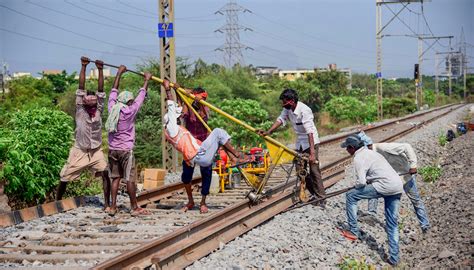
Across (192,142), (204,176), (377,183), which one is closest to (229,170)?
(204,176)

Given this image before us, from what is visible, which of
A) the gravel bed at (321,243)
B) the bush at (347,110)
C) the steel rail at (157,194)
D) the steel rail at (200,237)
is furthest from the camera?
the bush at (347,110)

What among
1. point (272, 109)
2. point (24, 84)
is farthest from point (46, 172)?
point (24, 84)

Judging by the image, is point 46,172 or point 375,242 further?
point 46,172

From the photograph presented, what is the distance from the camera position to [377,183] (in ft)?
27.0

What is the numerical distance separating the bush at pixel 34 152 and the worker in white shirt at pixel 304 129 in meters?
3.99

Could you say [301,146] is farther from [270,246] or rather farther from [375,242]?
[270,246]

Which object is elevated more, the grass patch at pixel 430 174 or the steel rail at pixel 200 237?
the steel rail at pixel 200 237

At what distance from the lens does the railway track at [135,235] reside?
6.21m

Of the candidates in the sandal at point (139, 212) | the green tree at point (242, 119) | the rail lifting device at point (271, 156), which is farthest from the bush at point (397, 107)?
the sandal at point (139, 212)

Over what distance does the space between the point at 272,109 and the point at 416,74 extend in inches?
1081

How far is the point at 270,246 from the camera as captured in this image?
7168mm

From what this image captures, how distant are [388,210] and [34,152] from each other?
6073 mm

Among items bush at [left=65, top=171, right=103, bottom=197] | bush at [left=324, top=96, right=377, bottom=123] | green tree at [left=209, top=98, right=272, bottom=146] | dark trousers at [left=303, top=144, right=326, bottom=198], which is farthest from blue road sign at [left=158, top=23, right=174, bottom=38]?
bush at [left=324, top=96, right=377, bottom=123]

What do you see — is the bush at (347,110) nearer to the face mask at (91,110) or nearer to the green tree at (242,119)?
the green tree at (242,119)
